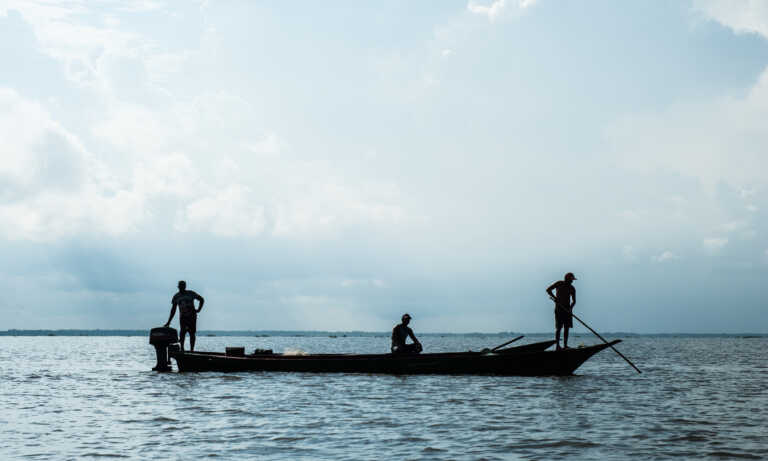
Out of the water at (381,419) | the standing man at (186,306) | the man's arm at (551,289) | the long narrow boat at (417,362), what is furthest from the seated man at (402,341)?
the standing man at (186,306)

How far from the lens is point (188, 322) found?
2503 cm

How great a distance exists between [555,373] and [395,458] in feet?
46.1

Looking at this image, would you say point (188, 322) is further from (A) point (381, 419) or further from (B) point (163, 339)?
(A) point (381, 419)

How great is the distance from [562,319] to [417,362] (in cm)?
493

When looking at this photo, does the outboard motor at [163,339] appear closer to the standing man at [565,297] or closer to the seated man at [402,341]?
the seated man at [402,341]

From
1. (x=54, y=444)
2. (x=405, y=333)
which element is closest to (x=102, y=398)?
(x=54, y=444)

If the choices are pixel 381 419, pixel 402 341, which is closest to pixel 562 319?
pixel 402 341

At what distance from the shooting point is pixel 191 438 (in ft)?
42.8

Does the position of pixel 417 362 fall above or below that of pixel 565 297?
below

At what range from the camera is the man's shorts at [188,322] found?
24953 millimetres

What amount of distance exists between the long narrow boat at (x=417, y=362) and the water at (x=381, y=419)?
0.47 metres

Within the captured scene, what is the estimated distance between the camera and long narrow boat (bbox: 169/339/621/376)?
23562mm

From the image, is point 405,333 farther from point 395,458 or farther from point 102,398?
point 395,458

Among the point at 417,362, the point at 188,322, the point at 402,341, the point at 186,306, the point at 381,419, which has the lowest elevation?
the point at 381,419
